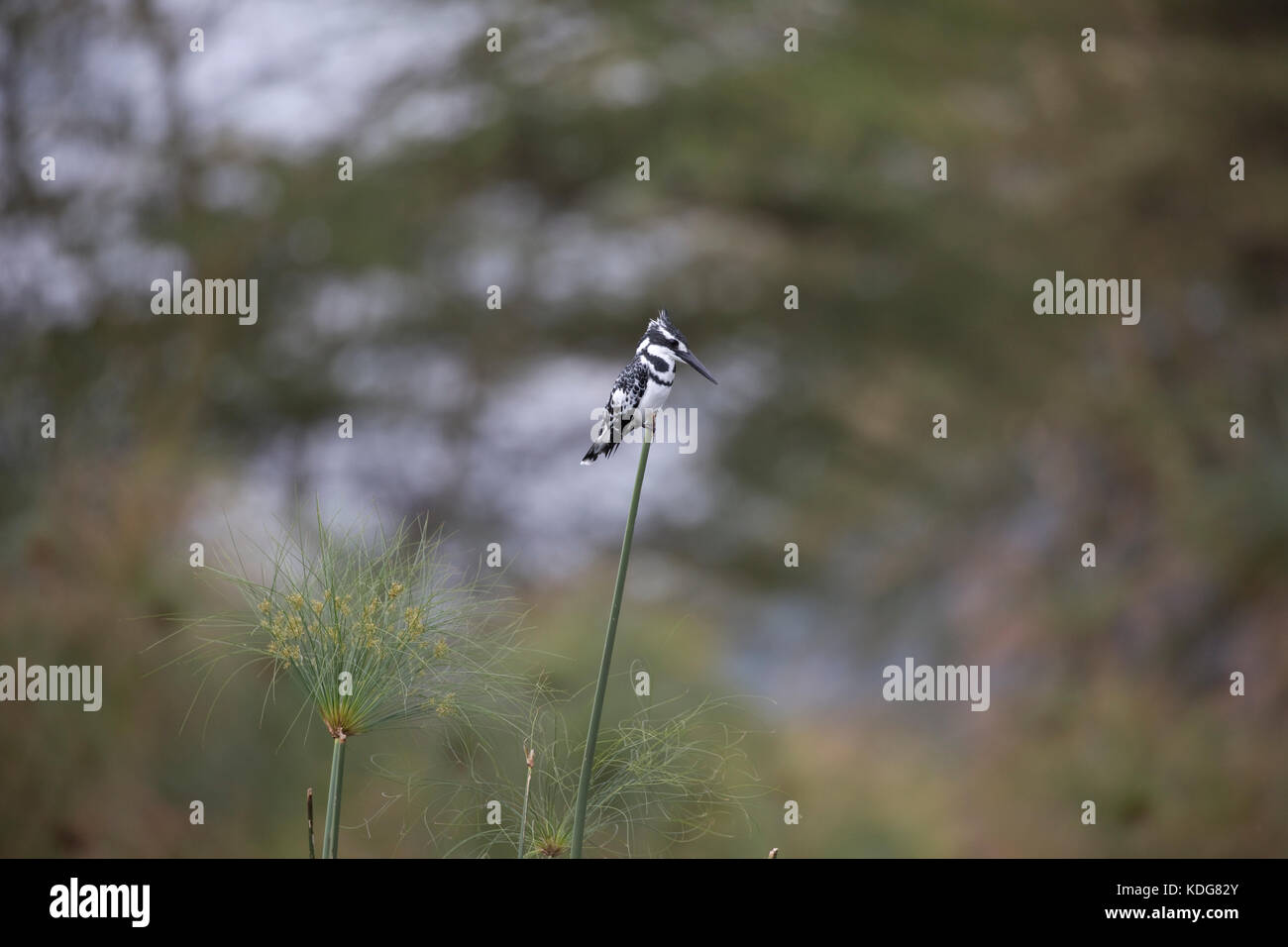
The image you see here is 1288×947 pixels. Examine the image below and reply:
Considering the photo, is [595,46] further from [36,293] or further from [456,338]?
[36,293]

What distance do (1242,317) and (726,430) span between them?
206 cm

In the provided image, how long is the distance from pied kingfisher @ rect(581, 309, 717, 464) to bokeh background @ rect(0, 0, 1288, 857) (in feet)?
8.97

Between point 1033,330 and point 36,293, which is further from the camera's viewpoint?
point 1033,330

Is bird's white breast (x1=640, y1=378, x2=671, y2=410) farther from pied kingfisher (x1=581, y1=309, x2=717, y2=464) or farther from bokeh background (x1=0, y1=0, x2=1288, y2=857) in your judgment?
bokeh background (x1=0, y1=0, x2=1288, y2=857)

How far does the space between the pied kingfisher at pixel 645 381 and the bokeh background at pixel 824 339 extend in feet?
8.97

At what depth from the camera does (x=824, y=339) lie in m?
4.90

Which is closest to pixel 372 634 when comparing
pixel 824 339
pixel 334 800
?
pixel 334 800

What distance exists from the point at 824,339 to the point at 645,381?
4.33 metres

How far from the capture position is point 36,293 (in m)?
3.92

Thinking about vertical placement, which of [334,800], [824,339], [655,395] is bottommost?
[334,800]

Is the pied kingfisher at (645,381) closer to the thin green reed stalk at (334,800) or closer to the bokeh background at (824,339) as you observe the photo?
the thin green reed stalk at (334,800)

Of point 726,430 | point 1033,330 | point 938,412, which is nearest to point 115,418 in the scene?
point 726,430

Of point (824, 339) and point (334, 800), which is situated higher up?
point (824, 339)

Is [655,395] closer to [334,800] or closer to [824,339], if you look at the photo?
[334,800]
